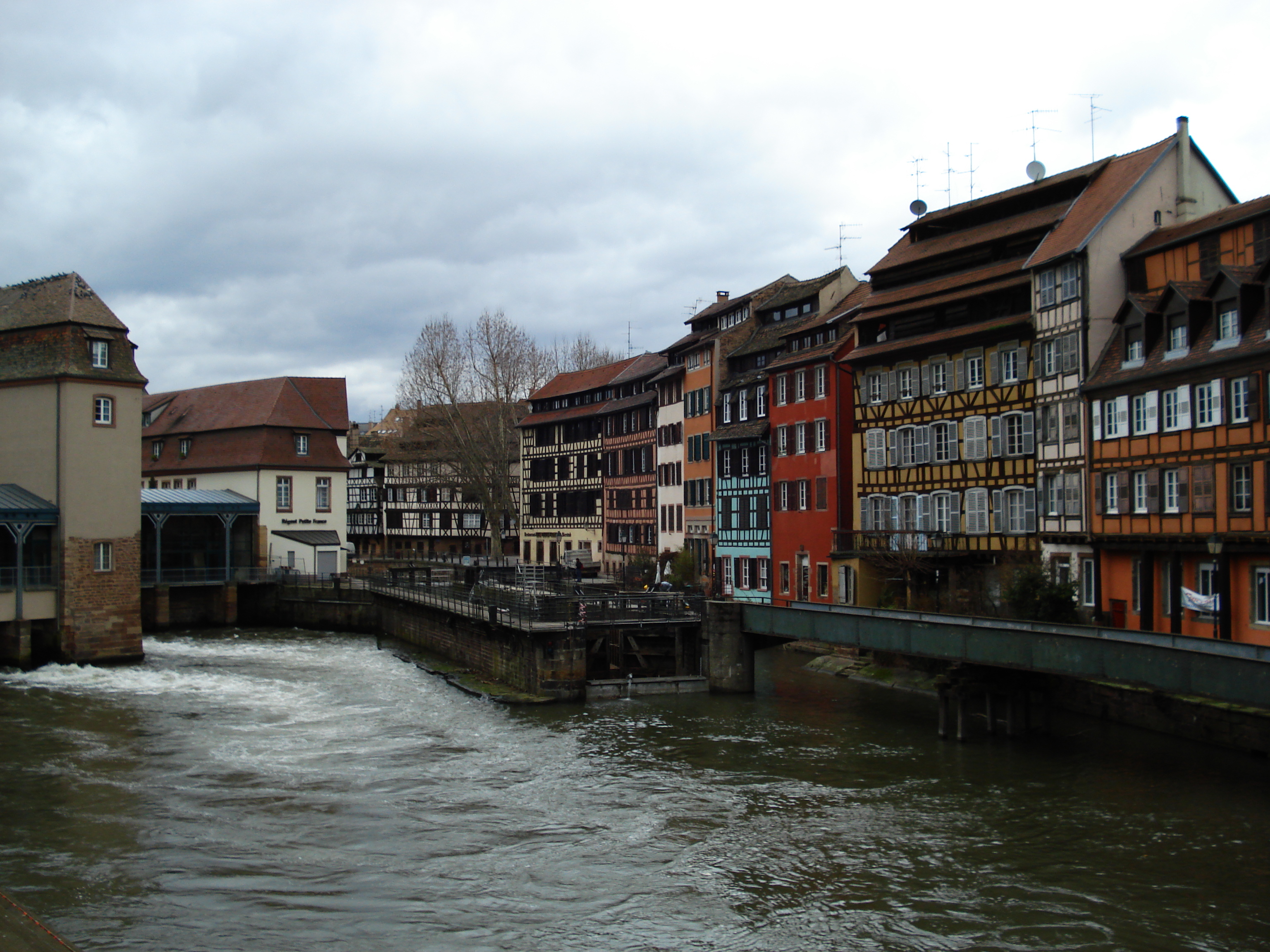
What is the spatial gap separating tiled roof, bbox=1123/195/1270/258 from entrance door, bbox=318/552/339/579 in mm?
44933

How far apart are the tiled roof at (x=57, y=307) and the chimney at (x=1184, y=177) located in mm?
34901

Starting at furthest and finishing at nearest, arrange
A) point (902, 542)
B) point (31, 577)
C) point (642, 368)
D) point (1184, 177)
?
point (642, 368), point (902, 542), point (31, 577), point (1184, 177)

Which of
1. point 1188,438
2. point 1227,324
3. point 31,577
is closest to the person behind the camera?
point 1227,324

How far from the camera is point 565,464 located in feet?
235

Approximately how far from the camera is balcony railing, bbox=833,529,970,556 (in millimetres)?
36281

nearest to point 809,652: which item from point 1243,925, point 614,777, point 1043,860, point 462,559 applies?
point 614,777

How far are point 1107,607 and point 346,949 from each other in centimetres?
2337

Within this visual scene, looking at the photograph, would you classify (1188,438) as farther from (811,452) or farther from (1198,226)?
(811,452)

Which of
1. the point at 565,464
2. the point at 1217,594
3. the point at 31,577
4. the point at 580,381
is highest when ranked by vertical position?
the point at 580,381

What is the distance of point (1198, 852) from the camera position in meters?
17.6

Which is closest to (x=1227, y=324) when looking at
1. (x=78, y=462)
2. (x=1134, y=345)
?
(x=1134, y=345)

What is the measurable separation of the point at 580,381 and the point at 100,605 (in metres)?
38.9

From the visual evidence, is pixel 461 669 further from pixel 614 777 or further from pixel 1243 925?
pixel 1243 925

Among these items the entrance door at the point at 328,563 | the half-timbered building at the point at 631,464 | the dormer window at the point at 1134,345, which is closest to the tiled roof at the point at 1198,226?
the dormer window at the point at 1134,345
